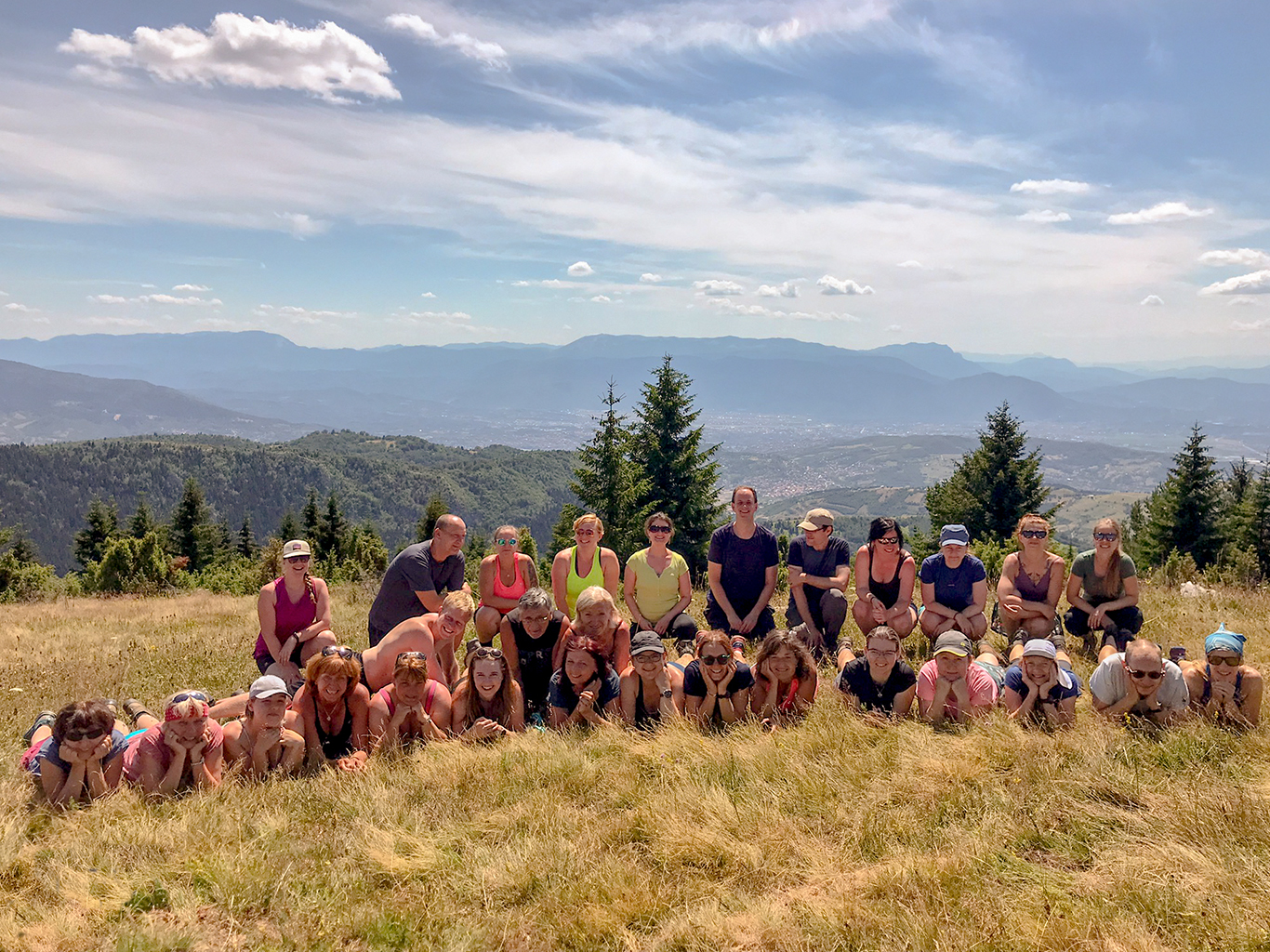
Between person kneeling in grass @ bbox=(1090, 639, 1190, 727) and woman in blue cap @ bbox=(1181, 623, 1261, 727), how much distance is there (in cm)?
14

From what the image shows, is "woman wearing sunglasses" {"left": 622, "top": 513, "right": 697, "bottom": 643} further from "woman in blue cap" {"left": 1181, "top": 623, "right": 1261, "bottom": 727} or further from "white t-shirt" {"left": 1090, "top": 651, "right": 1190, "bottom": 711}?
"woman in blue cap" {"left": 1181, "top": 623, "right": 1261, "bottom": 727}

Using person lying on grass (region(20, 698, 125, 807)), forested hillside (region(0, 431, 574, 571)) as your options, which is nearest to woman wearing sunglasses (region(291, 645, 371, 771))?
person lying on grass (region(20, 698, 125, 807))

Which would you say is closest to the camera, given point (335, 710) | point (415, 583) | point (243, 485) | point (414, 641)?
point (335, 710)

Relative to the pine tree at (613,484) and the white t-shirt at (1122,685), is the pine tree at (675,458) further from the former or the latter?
the white t-shirt at (1122,685)

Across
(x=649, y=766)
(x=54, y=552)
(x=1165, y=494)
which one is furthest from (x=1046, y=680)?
(x=54, y=552)

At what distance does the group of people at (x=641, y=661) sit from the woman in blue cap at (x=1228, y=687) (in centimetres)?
1

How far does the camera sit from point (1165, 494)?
3012 cm

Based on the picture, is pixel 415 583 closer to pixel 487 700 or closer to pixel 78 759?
pixel 487 700

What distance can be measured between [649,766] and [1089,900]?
2.28 m

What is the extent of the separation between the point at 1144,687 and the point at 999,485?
28.1 meters

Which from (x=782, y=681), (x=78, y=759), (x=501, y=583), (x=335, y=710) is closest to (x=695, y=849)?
(x=782, y=681)

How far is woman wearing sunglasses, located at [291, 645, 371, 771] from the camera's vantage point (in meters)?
4.51

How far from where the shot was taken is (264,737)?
4.32 metres

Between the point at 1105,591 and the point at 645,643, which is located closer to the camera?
the point at 645,643
